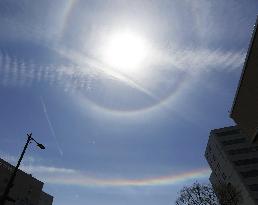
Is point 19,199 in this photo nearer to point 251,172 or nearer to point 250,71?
point 251,172

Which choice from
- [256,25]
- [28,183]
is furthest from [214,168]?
[256,25]

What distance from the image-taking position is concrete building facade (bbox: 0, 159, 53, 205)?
224ft

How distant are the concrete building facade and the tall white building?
49.3 meters

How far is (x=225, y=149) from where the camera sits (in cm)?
6738

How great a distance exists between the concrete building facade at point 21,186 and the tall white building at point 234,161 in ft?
162

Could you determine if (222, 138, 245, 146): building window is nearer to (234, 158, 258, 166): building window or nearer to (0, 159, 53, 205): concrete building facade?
(234, 158, 258, 166): building window

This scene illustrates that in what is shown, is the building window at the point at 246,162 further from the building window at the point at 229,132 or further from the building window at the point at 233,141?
the building window at the point at 229,132

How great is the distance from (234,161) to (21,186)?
5383cm

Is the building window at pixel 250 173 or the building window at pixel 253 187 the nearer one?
the building window at pixel 253 187

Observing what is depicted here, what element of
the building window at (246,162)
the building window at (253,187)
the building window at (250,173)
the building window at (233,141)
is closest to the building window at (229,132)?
the building window at (233,141)

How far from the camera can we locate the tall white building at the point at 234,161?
58656 millimetres

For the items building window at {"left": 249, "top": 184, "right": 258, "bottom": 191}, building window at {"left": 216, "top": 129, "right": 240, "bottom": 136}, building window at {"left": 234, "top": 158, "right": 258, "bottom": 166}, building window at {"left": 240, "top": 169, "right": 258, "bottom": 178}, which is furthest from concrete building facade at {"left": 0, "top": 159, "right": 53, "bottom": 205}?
building window at {"left": 249, "top": 184, "right": 258, "bottom": 191}

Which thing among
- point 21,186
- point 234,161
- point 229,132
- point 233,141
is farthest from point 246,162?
point 21,186

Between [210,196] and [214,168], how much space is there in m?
23.1
